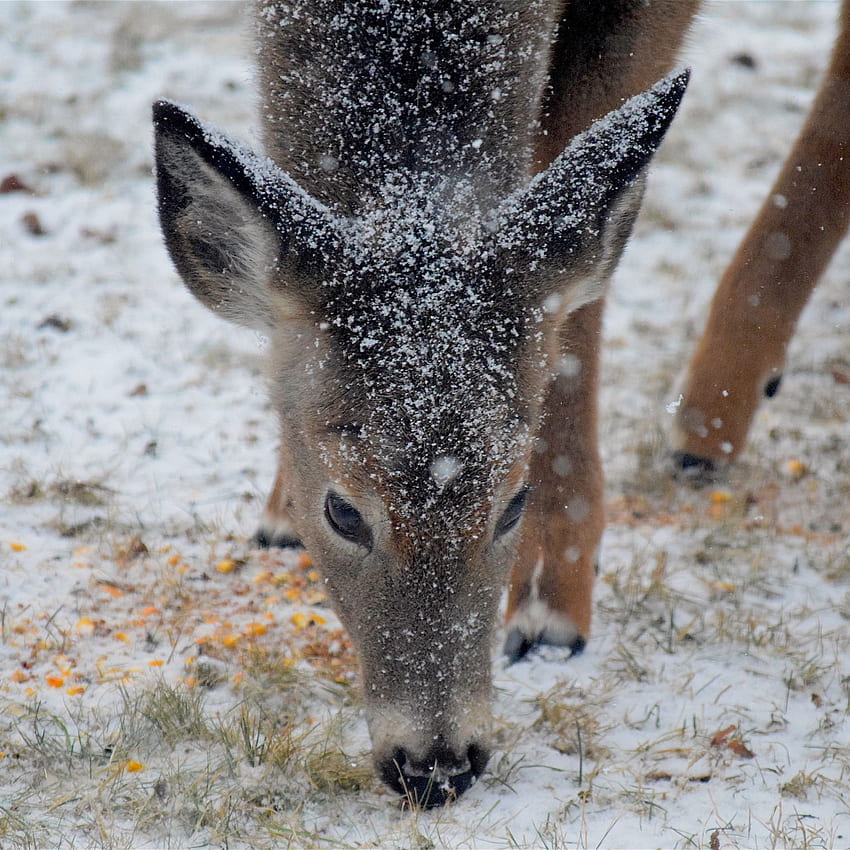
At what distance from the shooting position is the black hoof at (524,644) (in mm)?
4500

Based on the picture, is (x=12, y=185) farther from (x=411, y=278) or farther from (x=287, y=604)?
(x=411, y=278)

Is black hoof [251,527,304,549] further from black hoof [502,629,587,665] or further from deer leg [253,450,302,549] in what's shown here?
black hoof [502,629,587,665]

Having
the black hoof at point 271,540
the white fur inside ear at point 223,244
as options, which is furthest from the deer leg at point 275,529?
the white fur inside ear at point 223,244

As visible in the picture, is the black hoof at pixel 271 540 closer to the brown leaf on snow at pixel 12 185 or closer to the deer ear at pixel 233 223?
the deer ear at pixel 233 223

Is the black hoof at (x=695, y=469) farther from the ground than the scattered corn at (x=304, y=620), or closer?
closer

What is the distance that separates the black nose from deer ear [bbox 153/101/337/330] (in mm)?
1459

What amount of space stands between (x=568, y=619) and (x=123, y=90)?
293 inches

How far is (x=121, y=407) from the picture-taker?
622cm

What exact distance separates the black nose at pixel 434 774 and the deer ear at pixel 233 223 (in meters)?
1.46

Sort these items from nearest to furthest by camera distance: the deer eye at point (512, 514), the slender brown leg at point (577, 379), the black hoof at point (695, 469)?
the deer eye at point (512, 514)
the slender brown leg at point (577, 379)
the black hoof at point (695, 469)

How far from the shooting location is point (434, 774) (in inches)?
133

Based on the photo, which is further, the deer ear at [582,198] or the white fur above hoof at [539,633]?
the white fur above hoof at [539,633]

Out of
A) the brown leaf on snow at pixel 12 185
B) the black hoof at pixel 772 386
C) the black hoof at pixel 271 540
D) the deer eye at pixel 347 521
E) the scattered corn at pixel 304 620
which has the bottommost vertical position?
the brown leaf on snow at pixel 12 185

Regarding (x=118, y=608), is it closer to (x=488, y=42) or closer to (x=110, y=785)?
(x=110, y=785)
